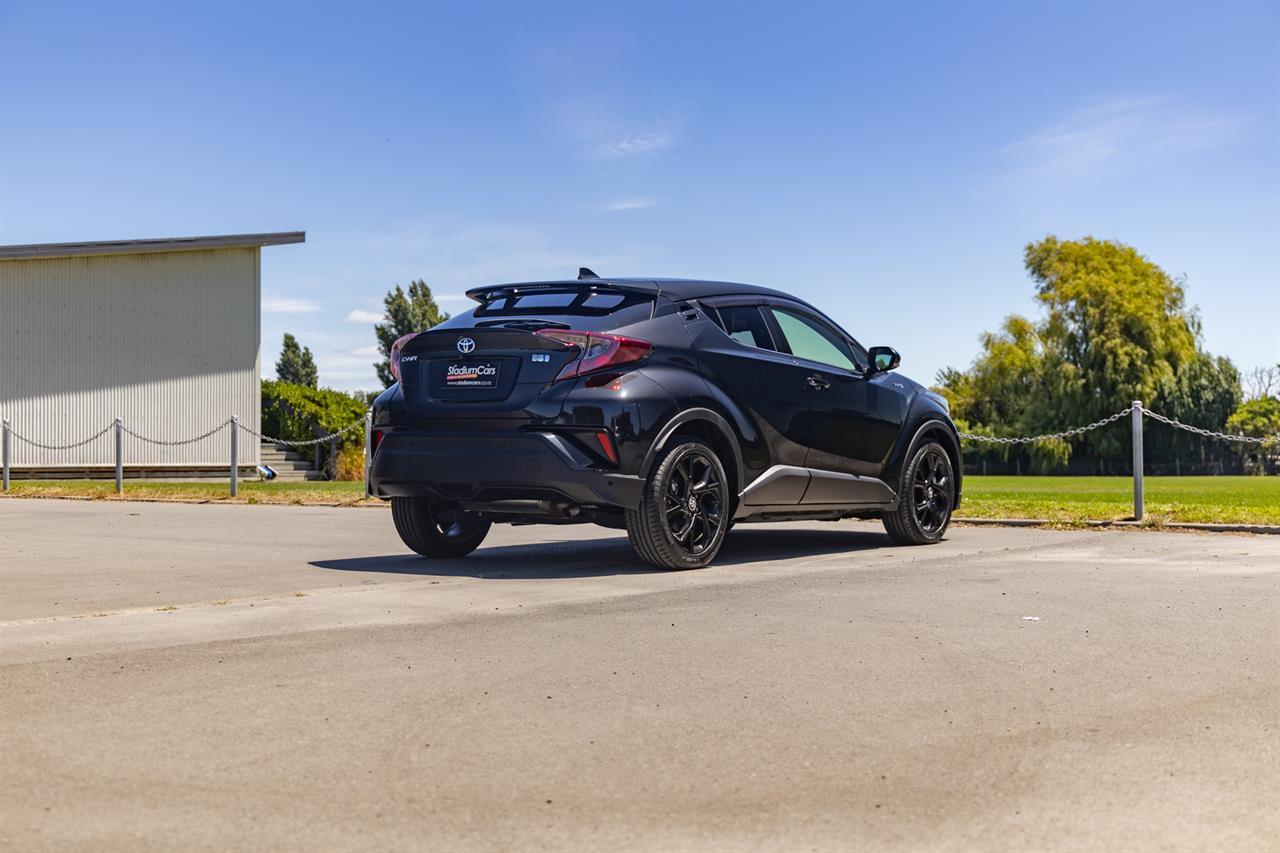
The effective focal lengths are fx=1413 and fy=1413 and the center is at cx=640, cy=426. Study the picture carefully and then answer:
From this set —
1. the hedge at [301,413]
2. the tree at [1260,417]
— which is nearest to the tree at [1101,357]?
the tree at [1260,417]

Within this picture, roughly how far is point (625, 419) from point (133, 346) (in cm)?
2500

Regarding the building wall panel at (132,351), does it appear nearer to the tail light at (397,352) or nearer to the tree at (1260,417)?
the tail light at (397,352)

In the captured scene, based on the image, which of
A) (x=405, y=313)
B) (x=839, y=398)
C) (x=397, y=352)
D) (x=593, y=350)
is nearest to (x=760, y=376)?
(x=839, y=398)

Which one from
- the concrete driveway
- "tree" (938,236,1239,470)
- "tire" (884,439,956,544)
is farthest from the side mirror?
→ "tree" (938,236,1239,470)

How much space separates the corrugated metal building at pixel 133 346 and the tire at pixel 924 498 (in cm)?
2288

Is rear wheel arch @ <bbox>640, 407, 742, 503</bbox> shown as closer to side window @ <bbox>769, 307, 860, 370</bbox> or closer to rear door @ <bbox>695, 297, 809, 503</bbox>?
rear door @ <bbox>695, 297, 809, 503</bbox>

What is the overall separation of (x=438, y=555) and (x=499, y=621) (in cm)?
339

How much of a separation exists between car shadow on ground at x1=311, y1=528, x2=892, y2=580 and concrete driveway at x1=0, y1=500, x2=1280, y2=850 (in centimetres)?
30

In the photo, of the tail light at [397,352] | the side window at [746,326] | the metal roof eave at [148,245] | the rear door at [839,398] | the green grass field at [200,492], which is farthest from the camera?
the metal roof eave at [148,245]

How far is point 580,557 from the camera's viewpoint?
32.4 feet

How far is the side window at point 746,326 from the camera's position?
9.43 m

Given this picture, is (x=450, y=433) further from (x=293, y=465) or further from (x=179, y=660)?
(x=293, y=465)

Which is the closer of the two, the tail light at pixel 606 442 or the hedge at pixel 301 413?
the tail light at pixel 606 442

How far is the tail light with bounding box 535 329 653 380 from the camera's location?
832 cm
